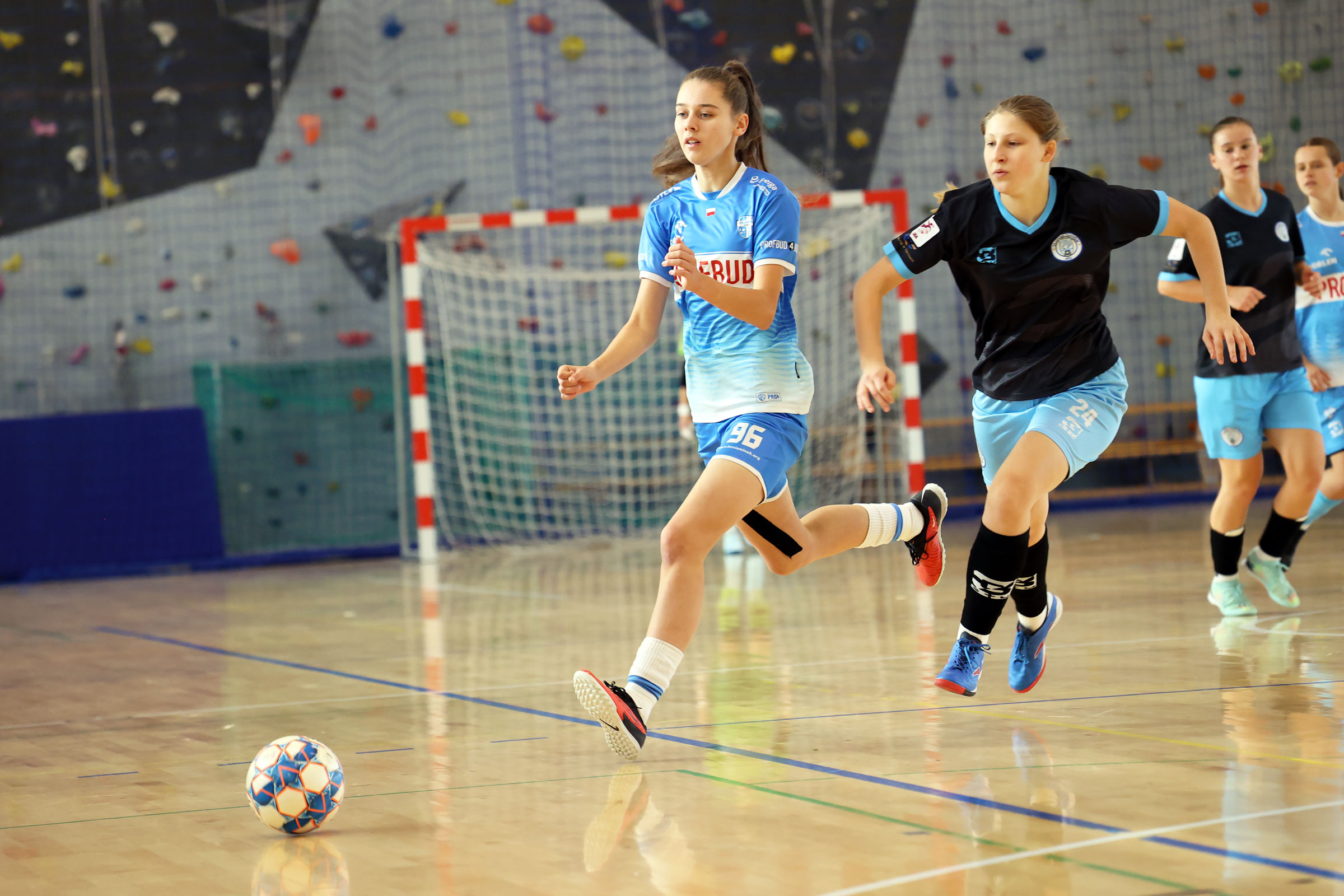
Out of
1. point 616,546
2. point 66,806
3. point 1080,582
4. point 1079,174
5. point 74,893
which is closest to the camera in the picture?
point 74,893

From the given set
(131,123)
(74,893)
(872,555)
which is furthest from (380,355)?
(74,893)

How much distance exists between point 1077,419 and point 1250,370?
192 centimetres

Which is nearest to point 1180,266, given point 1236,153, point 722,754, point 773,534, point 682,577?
point 1236,153

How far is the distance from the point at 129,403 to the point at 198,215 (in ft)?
5.03

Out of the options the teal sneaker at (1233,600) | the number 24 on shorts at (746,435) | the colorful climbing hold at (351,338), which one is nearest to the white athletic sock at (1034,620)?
the number 24 on shorts at (746,435)

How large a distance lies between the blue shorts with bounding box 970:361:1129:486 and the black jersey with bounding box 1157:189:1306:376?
158 centimetres

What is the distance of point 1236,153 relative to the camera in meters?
5.29

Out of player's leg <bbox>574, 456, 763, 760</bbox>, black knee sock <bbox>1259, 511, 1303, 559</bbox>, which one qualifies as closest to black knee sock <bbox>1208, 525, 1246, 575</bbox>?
black knee sock <bbox>1259, 511, 1303, 559</bbox>

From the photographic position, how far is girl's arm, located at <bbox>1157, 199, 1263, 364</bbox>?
3.87 meters

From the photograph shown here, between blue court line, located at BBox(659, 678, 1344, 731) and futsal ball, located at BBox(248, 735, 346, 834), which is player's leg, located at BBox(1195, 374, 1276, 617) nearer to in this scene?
blue court line, located at BBox(659, 678, 1344, 731)

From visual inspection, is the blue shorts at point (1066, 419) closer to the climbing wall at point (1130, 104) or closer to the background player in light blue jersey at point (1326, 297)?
the background player in light blue jersey at point (1326, 297)

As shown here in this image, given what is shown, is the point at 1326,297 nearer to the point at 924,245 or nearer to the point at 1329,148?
the point at 1329,148

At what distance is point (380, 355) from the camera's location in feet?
37.9

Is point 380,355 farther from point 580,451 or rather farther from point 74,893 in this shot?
point 74,893
